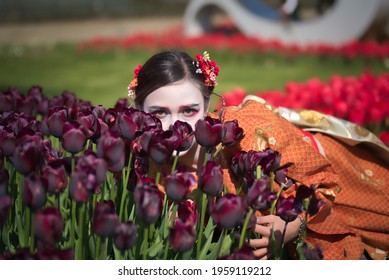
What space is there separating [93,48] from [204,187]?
9029 millimetres

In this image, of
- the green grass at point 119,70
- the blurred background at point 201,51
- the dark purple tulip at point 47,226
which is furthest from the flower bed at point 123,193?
the green grass at point 119,70

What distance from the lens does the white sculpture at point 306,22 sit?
29.6 feet

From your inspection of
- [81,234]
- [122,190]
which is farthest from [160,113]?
[81,234]

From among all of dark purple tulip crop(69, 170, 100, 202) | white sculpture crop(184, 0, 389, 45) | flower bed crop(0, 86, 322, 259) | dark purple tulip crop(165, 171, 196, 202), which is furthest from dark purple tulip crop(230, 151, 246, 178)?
white sculpture crop(184, 0, 389, 45)

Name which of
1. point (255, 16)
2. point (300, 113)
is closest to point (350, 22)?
point (255, 16)

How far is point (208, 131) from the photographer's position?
1.65 m

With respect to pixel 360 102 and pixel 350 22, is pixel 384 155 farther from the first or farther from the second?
pixel 350 22

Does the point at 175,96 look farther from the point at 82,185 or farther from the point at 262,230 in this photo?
the point at 82,185

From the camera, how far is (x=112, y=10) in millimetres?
18359

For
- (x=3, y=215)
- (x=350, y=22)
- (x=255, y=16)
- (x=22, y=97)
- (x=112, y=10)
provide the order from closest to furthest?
(x=3, y=215)
(x=22, y=97)
(x=350, y=22)
(x=255, y=16)
(x=112, y=10)

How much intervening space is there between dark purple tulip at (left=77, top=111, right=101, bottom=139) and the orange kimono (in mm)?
608

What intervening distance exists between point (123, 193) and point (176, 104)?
0.52 metres

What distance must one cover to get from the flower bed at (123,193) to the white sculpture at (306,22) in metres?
7.74

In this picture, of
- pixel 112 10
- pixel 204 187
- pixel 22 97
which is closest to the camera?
pixel 204 187
